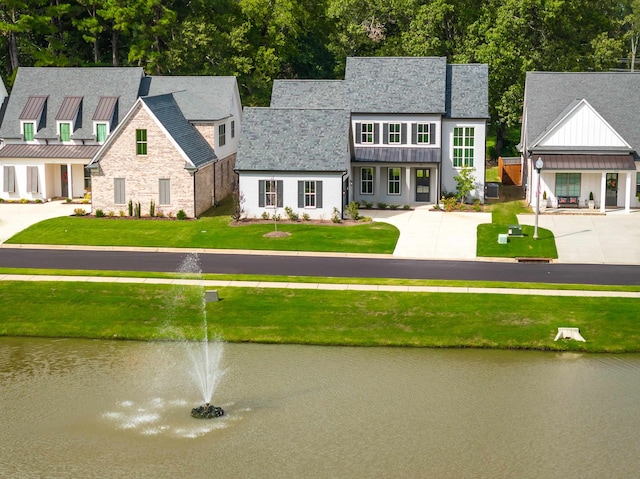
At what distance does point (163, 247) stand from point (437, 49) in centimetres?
3320

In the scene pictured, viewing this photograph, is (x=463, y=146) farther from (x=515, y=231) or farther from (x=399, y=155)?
(x=515, y=231)

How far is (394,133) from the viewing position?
62.6 m

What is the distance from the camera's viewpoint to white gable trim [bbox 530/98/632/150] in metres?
59.7

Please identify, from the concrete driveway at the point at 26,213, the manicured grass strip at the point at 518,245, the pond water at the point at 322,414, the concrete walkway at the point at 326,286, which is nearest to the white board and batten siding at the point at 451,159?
the manicured grass strip at the point at 518,245

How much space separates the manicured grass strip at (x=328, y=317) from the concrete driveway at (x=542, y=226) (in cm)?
822

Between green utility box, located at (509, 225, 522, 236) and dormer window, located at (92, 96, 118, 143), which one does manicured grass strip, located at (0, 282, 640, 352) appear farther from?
dormer window, located at (92, 96, 118, 143)

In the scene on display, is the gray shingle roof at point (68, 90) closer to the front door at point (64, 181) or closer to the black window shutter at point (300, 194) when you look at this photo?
the front door at point (64, 181)

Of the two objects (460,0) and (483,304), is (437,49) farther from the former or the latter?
(483,304)

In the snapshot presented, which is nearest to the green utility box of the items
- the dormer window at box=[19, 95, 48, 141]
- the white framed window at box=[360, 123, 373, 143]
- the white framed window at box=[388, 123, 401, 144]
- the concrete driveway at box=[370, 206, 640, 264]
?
the concrete driveway at box=[370, 206, 640, 264]

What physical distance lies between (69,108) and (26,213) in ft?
29.9

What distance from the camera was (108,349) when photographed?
1478 inches

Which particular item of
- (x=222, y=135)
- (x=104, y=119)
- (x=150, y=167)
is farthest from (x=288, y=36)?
(x=150, y=167)

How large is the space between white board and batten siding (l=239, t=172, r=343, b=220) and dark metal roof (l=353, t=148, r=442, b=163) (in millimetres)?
5289

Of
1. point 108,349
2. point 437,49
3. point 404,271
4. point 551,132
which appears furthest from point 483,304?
point 437,49
